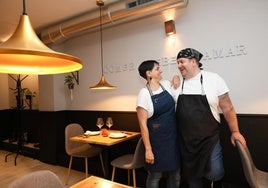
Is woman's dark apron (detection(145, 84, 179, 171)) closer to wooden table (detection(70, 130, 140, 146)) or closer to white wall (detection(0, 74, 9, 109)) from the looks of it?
wooden table (detection(70, 130, 140, 146))

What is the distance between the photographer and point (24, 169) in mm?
3602

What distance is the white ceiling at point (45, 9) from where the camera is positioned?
2607 mm

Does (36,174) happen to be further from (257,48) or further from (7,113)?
(7,113)

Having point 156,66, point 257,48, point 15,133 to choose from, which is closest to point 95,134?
point 156,66

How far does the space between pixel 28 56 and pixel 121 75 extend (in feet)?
8.16

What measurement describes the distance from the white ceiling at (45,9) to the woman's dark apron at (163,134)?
1.63 meters

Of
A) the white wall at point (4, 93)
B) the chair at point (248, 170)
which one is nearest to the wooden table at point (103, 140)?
the chair at point (248, 170)

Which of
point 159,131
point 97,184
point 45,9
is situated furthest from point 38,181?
point 45,9

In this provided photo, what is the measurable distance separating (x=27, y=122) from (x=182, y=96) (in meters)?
4.32

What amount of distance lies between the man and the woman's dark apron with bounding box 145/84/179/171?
0.09m

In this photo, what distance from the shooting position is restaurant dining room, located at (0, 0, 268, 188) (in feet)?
6.89

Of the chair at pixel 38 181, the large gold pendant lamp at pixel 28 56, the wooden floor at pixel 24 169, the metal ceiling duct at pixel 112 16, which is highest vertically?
the metal ceiling duct at pixel 112 16

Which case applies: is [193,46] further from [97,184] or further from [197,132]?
[97,184]

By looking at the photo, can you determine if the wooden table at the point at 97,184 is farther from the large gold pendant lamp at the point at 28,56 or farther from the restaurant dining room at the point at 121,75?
the large gold pendant lamp at the point at 28,56
